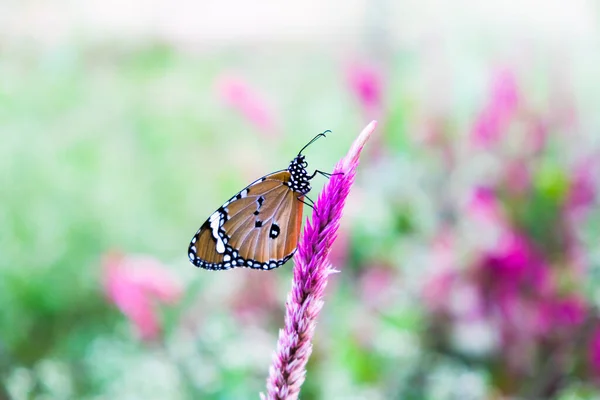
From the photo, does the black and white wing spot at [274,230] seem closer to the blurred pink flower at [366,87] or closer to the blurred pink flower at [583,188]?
the blurred pink flower at [366,87]

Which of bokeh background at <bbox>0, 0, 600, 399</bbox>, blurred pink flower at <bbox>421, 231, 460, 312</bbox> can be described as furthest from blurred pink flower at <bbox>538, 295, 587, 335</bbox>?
blurred pink flower at <bbox>421, 231, 460, 312</bbox>

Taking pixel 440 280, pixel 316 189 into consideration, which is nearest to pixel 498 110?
pixel 440 280

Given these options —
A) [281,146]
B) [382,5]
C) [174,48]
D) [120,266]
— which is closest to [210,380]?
[120,266]

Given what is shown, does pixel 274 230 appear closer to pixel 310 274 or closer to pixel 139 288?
pixel 310 274

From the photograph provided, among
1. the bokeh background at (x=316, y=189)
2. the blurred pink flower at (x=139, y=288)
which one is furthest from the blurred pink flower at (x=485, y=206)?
the blurred pink flower at (x=139, y=288)

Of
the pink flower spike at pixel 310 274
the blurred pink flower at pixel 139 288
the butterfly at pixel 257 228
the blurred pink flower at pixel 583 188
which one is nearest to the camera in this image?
Result: the pink flower spike at pixel 310 274

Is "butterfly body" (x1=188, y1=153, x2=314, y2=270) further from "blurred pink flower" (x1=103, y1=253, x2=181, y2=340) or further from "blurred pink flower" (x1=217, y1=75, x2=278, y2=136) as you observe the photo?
"blurred pink flower" (x1=217, y1=75, x2=278, y2=136)

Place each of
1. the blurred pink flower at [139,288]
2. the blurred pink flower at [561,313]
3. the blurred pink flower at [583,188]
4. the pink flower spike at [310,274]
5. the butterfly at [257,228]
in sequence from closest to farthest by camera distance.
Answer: the pink flower spike at [310,274]
the butterfly at [257,228]
the blurred pink flower at [139,288]
the blurred pink flower at [561,313]
the blurred pink flower at [583,188]
